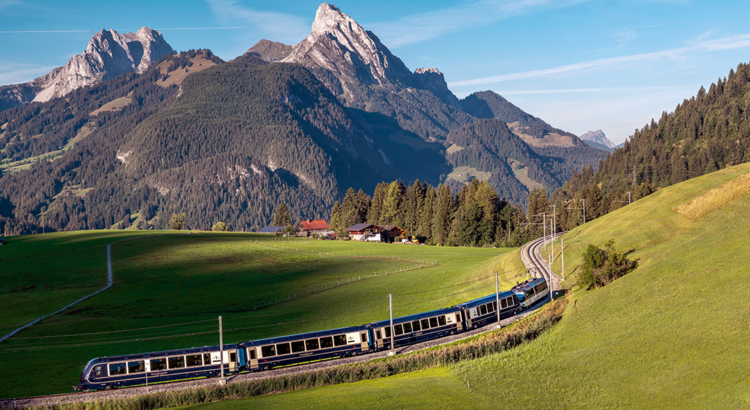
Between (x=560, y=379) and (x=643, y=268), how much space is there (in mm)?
24639

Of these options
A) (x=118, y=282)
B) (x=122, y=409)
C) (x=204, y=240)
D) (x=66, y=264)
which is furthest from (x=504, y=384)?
(x=204, y=240)

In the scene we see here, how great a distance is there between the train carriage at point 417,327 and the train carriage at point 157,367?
1448 cm

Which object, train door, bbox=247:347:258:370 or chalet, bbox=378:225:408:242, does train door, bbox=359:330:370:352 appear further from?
chalet, bbox=378:225:408:242

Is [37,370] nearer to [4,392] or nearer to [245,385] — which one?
[4,392]

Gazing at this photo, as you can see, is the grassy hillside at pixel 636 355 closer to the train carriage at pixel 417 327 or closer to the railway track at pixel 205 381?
the railway track at pixel 205 381

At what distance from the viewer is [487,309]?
5966 cm

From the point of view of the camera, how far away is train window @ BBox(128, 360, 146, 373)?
1870 inches

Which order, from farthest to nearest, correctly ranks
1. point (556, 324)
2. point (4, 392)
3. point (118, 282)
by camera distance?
point (118, 282) < point (556, 324) < point (4, 392)

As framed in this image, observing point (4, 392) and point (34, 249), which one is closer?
point (4, 392)

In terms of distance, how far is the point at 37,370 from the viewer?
51844 millimetres

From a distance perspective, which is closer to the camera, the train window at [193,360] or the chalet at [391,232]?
the train window at [193,360]

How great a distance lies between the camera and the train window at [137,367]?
47500 mm

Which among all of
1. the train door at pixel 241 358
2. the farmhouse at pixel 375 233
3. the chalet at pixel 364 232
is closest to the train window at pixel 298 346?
the train door at pixel 241 358

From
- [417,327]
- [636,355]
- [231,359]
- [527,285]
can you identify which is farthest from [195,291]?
[636,355]
